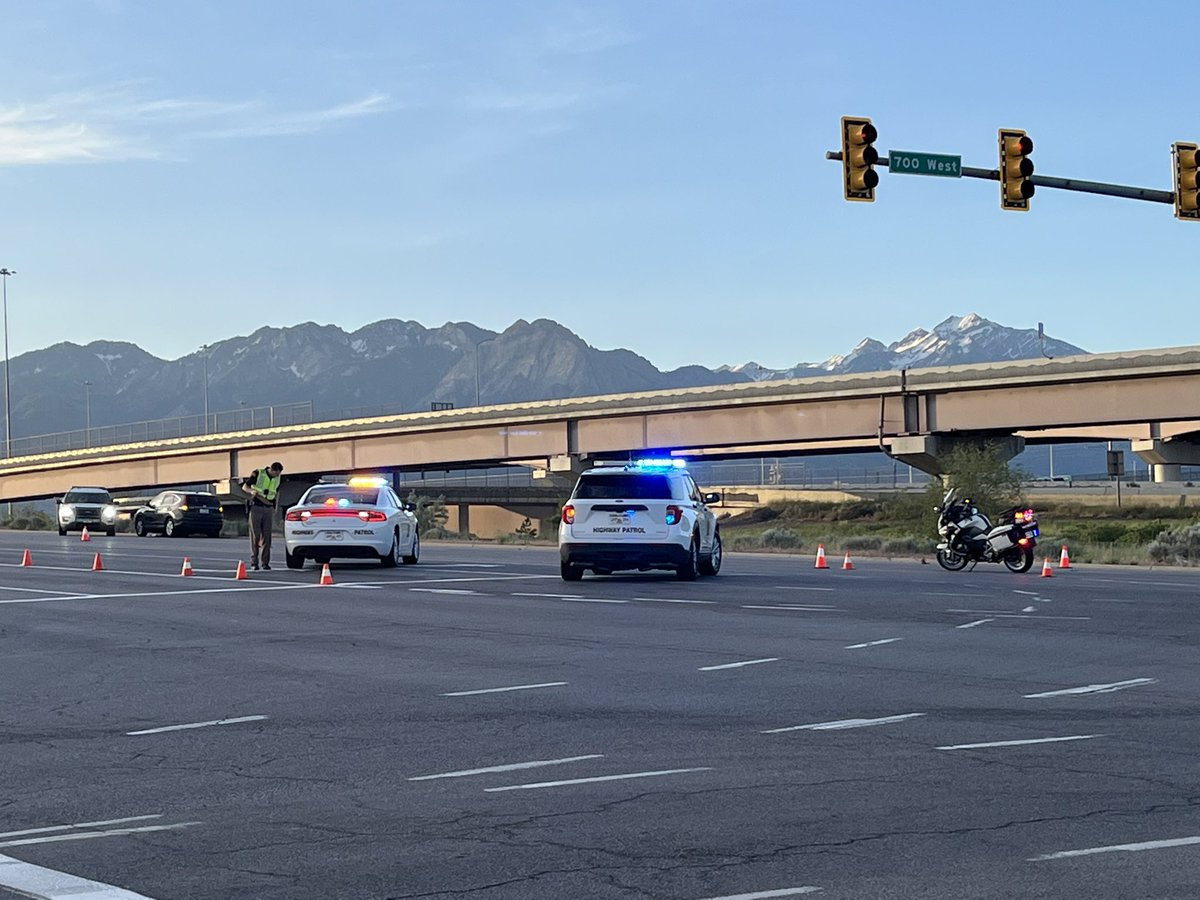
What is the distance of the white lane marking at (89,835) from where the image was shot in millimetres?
7582

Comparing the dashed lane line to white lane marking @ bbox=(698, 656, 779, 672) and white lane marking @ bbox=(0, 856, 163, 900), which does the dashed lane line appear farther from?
white lane marking @ bbox=(698, 656, 779, 672)

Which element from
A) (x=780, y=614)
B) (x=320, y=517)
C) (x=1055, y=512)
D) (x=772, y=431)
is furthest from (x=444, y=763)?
(x=1055, y=512)

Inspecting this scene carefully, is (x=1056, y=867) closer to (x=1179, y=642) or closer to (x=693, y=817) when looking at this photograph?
(x=693, y=817)

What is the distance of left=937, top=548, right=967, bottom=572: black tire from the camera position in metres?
31.3

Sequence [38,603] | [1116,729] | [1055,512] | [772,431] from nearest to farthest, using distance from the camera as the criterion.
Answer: [1116,729] < [38,603] < [772,431] < [1055,512]

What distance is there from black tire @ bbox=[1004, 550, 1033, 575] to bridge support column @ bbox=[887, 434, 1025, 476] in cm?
3838

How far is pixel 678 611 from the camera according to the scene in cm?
2095

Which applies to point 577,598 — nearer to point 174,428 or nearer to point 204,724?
point 204,724

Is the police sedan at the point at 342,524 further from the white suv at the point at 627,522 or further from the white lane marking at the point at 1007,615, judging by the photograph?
the white lane marking at the point at 1007,615

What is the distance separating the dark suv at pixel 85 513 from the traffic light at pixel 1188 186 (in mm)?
45266

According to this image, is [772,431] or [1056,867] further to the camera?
[772,431]

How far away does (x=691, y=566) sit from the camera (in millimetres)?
27312

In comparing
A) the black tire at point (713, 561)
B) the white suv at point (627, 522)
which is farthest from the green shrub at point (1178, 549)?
the white suv at point (627, 522)

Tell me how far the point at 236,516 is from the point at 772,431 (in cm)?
3659
